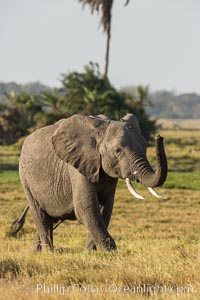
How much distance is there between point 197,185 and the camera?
2616 centimetres

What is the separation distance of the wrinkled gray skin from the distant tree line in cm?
3035

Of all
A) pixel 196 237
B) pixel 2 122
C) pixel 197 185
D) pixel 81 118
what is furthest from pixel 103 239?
pixel 2 122

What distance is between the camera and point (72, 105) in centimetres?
4272

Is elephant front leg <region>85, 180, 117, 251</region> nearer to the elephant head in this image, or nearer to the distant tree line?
the elephant head

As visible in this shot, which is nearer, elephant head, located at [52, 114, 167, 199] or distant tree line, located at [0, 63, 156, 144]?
elephant head, located at [52, 114, 167, 199]

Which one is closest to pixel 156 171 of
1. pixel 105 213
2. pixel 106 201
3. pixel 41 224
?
pixel 106 201

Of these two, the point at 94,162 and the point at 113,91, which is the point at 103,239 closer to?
the point at 94,162

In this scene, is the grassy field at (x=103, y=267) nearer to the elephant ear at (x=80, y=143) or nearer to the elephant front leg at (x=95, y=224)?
the elephant front leg at (x=95, y=224)

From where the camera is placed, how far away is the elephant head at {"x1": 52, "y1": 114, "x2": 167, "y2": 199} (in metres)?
9.06

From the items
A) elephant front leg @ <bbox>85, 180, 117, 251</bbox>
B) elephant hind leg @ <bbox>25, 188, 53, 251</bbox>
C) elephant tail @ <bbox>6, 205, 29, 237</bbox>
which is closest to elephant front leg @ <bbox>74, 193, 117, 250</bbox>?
elephant front leg @ <bbox>85, 180, 117, 251</bbox>

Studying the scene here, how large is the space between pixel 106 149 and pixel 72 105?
33.3 m

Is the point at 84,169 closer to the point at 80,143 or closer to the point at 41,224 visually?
the point at 80,143

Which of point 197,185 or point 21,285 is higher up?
point 21,285

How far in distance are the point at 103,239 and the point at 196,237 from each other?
13.0 ft
